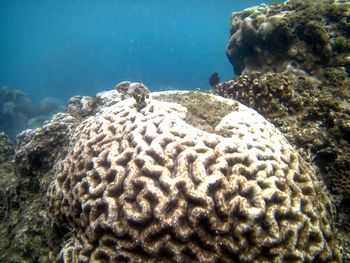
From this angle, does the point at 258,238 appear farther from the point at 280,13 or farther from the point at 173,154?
the point at 280,13

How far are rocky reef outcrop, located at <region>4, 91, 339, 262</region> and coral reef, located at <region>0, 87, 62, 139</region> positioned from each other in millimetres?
24494

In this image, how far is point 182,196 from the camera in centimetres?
309

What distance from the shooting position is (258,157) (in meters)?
3.65

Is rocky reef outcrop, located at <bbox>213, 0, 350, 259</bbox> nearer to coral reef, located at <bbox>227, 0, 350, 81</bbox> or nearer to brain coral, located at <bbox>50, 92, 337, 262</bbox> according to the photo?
coral reef, located at <bbox>227, 0, 350, 81</bbox>

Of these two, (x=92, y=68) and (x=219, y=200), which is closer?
(x=219, y=200)

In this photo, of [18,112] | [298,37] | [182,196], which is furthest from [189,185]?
[18,112]

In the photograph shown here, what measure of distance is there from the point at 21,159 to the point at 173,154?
395cm

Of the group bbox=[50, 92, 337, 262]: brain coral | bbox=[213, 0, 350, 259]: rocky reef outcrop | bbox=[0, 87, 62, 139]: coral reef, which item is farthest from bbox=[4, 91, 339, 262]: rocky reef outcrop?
bbox=[0, 87, 62, 139]: coral reef

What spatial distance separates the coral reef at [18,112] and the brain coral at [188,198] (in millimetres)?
24782

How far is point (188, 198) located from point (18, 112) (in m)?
31.7

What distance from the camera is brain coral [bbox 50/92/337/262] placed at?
2961 millimetres

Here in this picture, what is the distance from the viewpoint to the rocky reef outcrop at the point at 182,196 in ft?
9.73

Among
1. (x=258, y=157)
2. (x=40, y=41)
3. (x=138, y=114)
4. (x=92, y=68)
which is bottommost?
(x=258, y=157)

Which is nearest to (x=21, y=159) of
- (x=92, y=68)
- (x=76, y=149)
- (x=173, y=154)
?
(x=76, y=149)
